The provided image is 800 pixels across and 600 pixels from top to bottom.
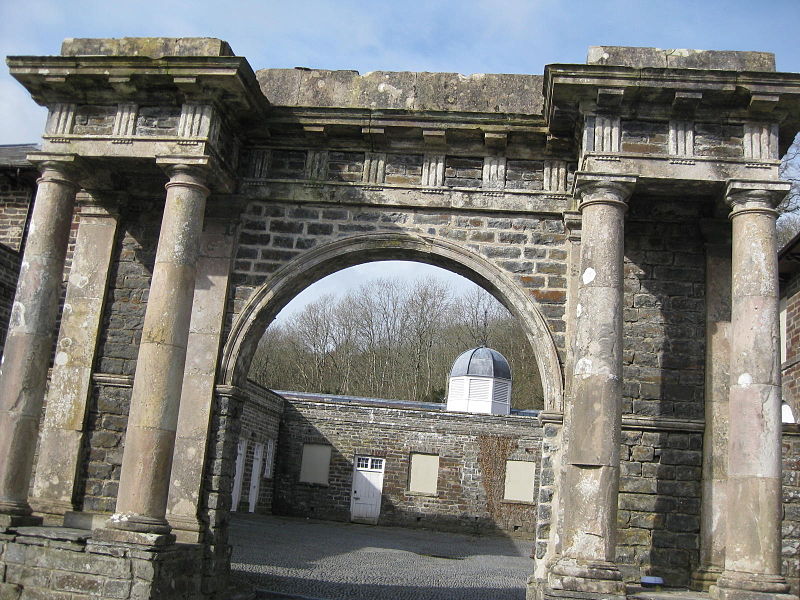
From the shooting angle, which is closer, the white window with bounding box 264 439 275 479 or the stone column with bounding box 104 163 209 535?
the stone column with bounding box 104 163 209 535

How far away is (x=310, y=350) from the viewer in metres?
39.9

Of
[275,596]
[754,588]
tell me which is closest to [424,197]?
[754,588]

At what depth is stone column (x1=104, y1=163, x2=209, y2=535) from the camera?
764 centimetres

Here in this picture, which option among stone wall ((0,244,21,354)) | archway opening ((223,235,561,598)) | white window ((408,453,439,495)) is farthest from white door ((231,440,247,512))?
stone wall ((0,244,21,354))

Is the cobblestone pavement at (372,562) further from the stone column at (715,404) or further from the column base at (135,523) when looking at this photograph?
the stone column at (715,404)

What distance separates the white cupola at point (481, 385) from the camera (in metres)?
28.2

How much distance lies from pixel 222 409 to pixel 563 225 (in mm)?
4283

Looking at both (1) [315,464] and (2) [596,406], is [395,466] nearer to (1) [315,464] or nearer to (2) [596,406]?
(1) [315,464]

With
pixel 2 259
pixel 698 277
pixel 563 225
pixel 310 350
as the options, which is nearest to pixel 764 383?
pixel 698 277

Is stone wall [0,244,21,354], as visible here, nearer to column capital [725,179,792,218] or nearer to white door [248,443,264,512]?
white door [248,443,264,512]

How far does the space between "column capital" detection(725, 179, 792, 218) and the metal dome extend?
68.2 ft

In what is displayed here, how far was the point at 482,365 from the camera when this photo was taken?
28.7 m

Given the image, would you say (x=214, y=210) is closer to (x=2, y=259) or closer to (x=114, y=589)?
(x=114, y=589)

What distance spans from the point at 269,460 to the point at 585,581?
1963cm
